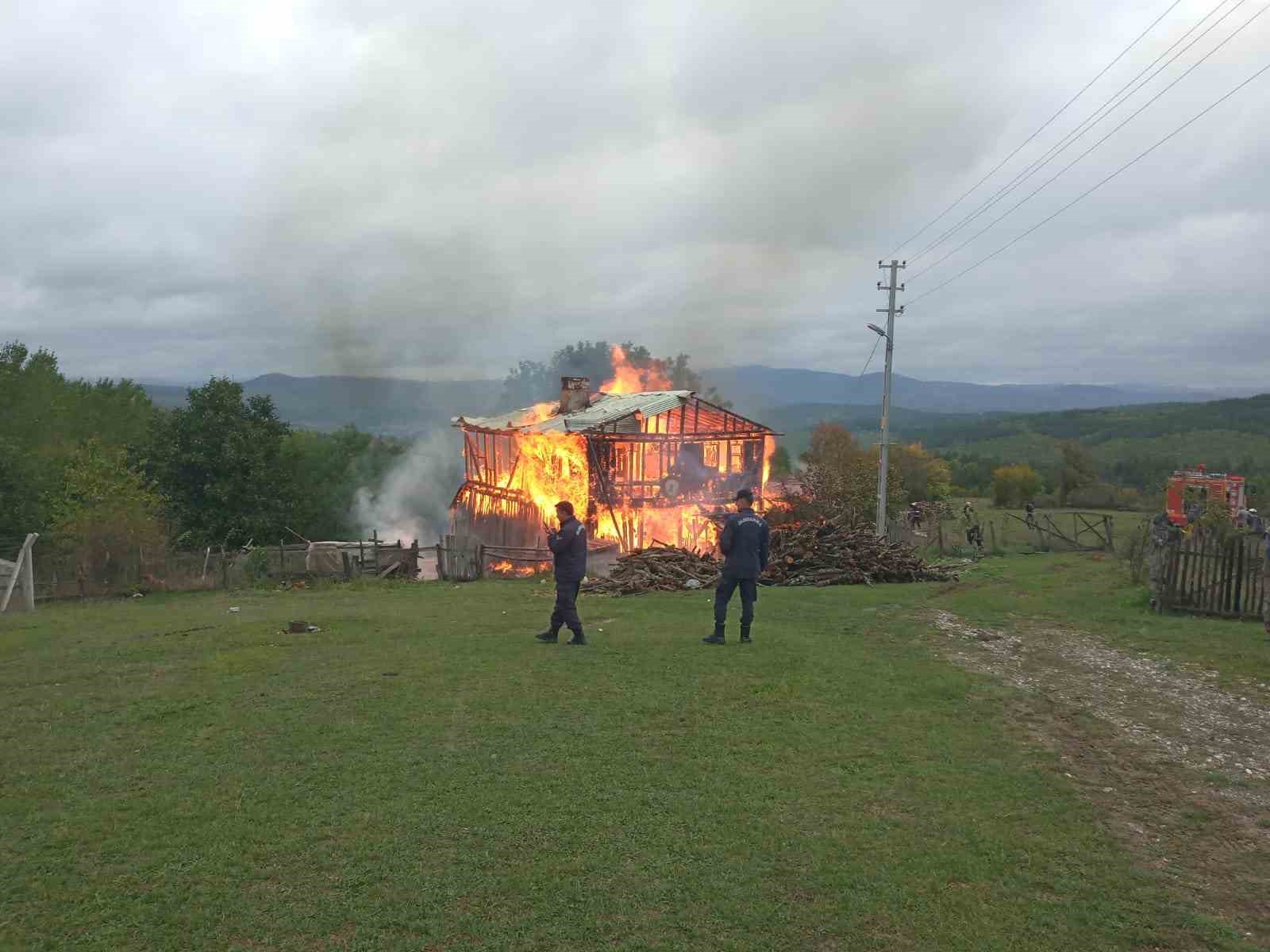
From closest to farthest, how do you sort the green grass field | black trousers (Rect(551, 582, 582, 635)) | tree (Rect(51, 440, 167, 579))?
the green grass field → black trousers (Rect(551, 582, 582, 635)) → tree (Rect(51, 440, 167, 579))

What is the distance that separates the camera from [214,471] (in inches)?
1373

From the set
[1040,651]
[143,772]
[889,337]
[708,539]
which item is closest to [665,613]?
[1040,651]

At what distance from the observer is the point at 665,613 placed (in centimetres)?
1524

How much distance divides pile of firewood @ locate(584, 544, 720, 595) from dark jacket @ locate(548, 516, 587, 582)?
24.5ft

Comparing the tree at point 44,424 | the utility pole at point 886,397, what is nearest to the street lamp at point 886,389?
the utility pole at point 886,397

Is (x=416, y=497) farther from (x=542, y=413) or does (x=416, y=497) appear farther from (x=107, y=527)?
(x=107, y=527)

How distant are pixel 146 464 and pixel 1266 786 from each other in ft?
129

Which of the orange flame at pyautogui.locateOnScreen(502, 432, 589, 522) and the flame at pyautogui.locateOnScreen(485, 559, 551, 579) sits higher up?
the orange flame at pyautogui.locateOnScreen(502, 432, 589, 522)

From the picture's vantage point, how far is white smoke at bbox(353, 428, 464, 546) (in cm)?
4909

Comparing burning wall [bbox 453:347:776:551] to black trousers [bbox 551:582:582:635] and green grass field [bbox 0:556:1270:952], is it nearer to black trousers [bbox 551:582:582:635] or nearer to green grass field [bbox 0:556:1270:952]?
black trousers [bbox 551:582:582:635]

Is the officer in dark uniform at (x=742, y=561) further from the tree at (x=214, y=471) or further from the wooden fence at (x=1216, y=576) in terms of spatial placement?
the tree at (x=214, y=471)

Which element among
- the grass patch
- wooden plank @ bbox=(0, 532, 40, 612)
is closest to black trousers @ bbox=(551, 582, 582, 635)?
the grass patch

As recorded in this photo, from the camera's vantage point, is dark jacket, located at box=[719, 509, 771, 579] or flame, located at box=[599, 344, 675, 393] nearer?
dark jacket, located at box=[719, 509, 771, 579]

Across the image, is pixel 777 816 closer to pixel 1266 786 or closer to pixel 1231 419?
pixel 1266 786
